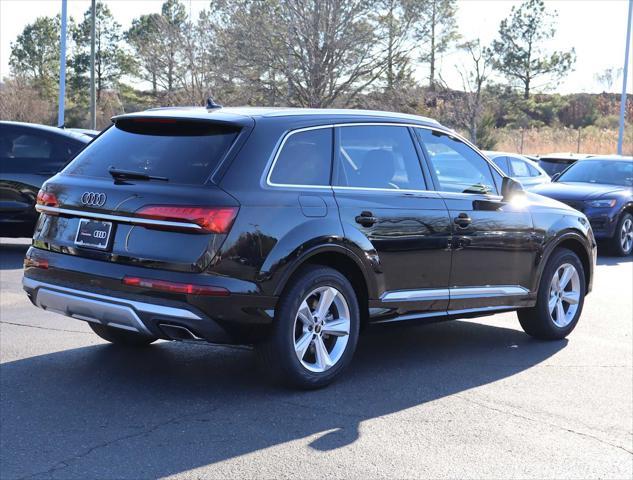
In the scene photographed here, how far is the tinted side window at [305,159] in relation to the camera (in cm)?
572

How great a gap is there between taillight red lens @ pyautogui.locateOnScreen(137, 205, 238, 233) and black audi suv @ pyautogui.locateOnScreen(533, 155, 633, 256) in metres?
10.4

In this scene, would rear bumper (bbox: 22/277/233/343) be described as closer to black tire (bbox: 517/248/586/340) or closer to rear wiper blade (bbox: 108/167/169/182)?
rear wiper blade (bbox: 108/167/169/182)

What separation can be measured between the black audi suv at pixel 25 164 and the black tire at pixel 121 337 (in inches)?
203

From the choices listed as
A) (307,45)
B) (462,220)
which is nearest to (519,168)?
(462,220)

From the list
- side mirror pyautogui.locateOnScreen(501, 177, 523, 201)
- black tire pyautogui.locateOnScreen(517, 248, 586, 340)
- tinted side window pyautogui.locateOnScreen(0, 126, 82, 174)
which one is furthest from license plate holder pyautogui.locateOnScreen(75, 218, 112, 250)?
tinted side window pyautogui.locateOnScreen(0, 126, 82, 174)

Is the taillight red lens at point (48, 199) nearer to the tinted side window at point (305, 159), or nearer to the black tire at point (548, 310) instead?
the tinted side window at point (305, 159)

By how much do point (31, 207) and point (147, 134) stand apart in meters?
6.19

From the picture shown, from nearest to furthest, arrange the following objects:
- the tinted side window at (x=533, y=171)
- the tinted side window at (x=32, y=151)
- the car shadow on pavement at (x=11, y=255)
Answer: the car shadow on pavement at (x=11, y=255) → the tinted side window at (x=32, y=151) → the tinted side window at (x=533, y=171)

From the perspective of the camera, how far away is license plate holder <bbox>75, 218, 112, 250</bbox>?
552cm

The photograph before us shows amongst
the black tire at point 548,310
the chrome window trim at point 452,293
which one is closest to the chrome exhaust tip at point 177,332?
the chrome window trim at point 452,293

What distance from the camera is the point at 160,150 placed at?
5.73 m

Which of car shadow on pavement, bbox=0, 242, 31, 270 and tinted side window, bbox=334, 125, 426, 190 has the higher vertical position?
tinted side window, bbox=334, 125, 426, 190

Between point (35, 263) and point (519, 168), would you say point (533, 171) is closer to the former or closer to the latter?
point (519, 168)

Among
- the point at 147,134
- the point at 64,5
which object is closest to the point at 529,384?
the point at 147,134
